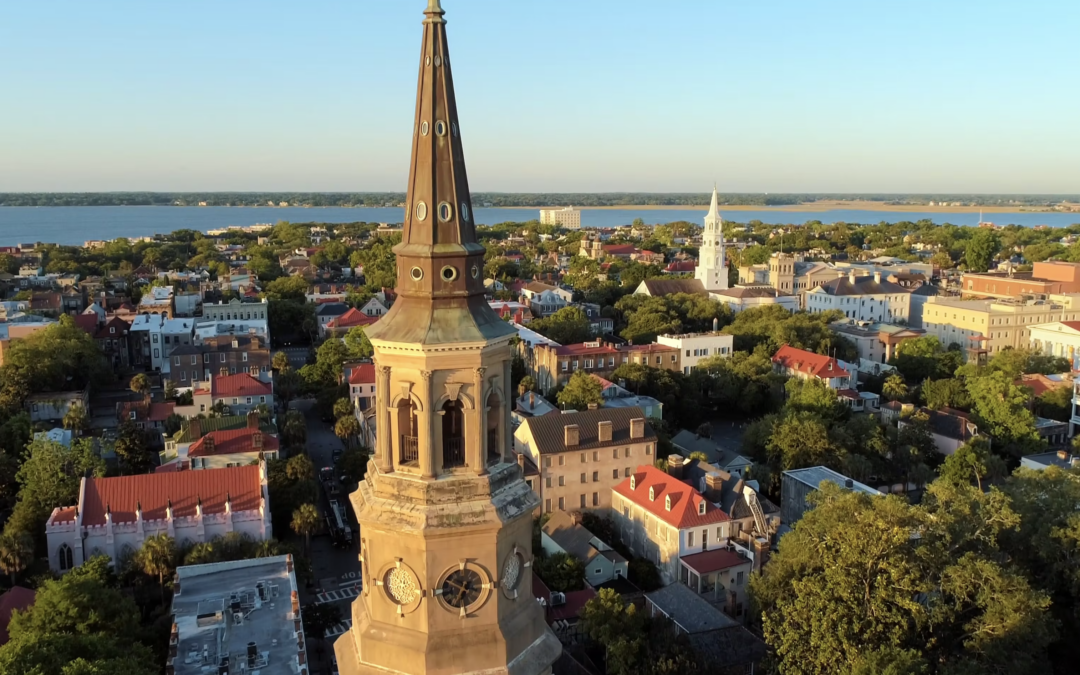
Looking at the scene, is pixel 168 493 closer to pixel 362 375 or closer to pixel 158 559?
pixel 158 559

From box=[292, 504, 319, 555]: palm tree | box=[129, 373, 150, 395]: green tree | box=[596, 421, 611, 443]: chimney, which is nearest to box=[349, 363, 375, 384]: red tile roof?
box=[129, 373, 150, 395]: green tree

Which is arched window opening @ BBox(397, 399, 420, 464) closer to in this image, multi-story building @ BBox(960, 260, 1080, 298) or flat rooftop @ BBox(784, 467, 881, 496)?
flat rooftop @ BBox(784, 467, 881, 496)

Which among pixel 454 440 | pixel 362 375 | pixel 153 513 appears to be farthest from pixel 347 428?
pixel 454 440

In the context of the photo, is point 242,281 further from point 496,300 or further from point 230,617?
point 230,617

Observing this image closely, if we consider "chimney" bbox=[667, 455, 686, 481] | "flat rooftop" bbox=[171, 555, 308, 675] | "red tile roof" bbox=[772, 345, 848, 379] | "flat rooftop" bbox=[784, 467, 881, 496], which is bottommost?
"flat rooftop" bbox=[784, 467, 881, 496]

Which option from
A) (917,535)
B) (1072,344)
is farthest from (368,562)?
(1072,344)

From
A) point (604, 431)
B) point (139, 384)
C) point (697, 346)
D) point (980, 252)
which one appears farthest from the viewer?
point (980, 252)
